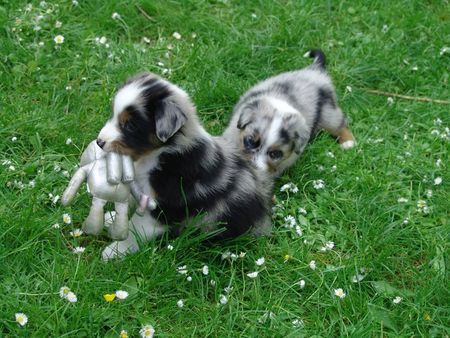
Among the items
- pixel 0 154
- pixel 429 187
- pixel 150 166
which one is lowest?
pixel 429 187

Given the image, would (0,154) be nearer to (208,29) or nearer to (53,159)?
(53,159)

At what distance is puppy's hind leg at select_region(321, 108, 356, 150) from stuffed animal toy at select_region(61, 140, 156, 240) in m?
2.15

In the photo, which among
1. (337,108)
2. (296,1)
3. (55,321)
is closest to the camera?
(55,321)

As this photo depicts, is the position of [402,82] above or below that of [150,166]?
below

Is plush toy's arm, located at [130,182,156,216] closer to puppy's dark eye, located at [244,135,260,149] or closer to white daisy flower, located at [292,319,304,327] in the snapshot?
white daisy flower, located at [292,319,304,327]

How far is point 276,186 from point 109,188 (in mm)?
1698

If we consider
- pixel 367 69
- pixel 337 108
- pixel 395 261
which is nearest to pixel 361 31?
pixel 367 69

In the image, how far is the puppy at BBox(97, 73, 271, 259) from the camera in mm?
4172

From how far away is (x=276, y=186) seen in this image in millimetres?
5406

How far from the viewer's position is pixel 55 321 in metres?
3.93

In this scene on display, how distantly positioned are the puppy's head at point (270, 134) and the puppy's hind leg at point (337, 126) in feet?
1.59

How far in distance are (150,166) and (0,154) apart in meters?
1.39

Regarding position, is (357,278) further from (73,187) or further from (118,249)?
(73,187)

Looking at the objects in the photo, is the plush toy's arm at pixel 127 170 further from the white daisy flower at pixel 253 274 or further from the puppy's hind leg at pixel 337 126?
the puppy's hind leg at pixel 337 126
